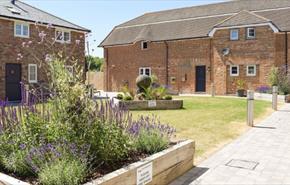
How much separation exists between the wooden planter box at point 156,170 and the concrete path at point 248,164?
166mm

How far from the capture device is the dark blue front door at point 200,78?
25.6 metres

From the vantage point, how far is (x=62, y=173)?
331cm

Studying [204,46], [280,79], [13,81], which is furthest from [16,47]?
[280,79]

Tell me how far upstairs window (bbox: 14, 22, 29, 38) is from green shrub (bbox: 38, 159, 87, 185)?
1792 centimetres

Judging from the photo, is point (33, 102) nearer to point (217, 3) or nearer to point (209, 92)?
point (209, 92)

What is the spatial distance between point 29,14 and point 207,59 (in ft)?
47.2

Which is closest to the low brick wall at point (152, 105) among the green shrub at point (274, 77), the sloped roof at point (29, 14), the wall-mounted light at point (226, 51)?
the sloped roof at point (29, 14)

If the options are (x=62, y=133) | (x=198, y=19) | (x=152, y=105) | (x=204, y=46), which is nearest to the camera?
(x=62, y=133)

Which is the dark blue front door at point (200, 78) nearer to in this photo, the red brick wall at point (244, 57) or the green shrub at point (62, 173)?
the red brick wall at point (244, 57)

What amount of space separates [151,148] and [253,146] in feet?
10.3

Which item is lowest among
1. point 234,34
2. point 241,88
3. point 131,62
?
point 241,88

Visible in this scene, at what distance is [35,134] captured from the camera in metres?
4.07

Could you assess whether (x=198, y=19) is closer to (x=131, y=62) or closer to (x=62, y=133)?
(x=131, y=62)

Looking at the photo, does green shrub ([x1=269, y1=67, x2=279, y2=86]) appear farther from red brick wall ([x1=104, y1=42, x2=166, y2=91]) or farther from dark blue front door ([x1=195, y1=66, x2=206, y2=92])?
red brick wall ([x1=104, y1=42, x2=166, y2=91])
